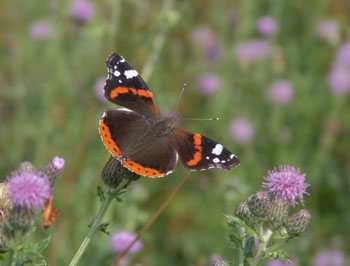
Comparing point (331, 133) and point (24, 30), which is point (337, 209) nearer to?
point (331, 133)

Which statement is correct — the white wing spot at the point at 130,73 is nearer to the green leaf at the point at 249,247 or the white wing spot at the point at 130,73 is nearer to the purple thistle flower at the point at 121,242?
the purple thistle flower at the point at 121,242

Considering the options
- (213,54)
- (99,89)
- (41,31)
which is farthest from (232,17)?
(41,31)

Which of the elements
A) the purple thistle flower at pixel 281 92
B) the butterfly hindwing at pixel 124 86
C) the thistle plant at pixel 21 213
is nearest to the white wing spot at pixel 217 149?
the butterfly hindwing at pixel 124 86

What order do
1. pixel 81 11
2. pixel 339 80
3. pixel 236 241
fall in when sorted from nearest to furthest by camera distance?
1. pixel 236 241
2. pixel 81 11
3. pixel 339 80

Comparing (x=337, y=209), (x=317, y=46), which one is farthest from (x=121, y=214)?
(x=317, y=46)

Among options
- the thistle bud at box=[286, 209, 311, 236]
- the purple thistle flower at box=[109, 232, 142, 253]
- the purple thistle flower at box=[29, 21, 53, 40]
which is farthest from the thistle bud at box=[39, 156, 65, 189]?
the purple thistle flower at box=[29, 21, 53, 40]

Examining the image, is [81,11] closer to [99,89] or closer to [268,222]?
[99,89]
